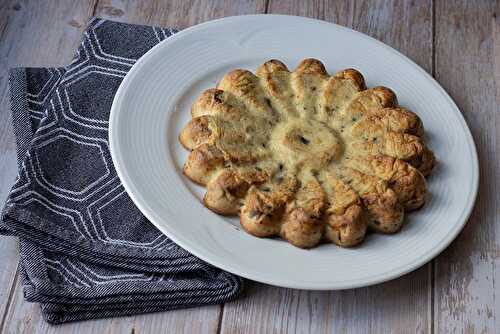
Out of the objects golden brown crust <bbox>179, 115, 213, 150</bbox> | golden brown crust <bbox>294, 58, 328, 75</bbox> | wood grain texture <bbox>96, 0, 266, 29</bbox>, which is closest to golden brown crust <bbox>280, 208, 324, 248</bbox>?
golden brown crust <bbox>179, 115, 213, 150</bbox>

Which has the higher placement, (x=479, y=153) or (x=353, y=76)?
(x=353, y=76)

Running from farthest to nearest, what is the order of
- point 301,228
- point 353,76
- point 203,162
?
point 353,76 < point 203,162 < point 301,228

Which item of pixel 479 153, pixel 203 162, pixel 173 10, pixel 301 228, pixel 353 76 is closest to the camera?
pixel 301 228

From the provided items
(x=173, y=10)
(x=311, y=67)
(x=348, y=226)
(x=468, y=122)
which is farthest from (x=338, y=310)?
(x=173, y=10)

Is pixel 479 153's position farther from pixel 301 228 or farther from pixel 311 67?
pixel 301 228

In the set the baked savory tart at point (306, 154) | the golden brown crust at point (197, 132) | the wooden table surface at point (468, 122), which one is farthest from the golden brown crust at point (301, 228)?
the golden brown crust at point (197, 132)

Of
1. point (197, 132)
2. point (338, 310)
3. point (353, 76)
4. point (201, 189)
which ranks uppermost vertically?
point (353, 76)

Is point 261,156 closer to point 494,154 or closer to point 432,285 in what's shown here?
point 432,285

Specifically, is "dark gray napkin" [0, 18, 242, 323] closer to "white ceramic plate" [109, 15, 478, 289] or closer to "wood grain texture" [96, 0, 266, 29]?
Result: "white ceramic plate" [109, 15, 478, 289]
